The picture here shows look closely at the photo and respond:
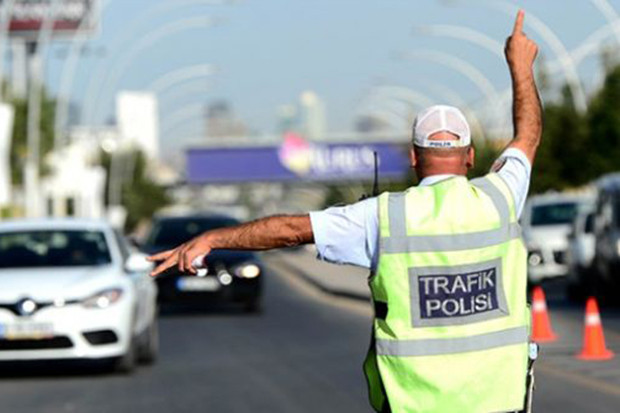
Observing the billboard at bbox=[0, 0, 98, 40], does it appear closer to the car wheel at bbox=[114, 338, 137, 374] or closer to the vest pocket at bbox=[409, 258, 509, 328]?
the car wheel at bbox=[114, 338, 137, 374]

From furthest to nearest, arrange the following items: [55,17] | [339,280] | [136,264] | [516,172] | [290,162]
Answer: [290,162] < [55,17] < [339,280] < [136,264] < [516,172]

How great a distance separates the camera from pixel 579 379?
16000 mm

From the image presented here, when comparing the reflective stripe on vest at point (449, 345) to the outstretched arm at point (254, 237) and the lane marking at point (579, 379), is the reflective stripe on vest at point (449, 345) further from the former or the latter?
the lane marking at point (579, 379)

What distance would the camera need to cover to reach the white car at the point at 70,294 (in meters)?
16.8

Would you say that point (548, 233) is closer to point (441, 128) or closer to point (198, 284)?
point (198, 284)

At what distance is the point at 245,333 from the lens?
2423cm

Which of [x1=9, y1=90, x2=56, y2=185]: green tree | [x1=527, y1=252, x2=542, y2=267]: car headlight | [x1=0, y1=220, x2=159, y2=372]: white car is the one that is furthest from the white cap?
[x1=9, y1=90, x2=56, y2=185]: green tree

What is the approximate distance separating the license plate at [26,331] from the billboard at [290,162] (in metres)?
86.4

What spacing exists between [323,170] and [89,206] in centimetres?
4239

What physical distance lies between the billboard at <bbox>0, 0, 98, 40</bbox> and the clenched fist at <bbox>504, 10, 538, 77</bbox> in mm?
83357

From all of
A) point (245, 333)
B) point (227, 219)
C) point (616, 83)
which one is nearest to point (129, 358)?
point (245, 333)

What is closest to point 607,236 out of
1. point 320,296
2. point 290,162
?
point 320,296

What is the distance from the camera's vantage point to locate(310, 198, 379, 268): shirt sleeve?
559 centimetres

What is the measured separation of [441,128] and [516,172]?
0.32 metres
